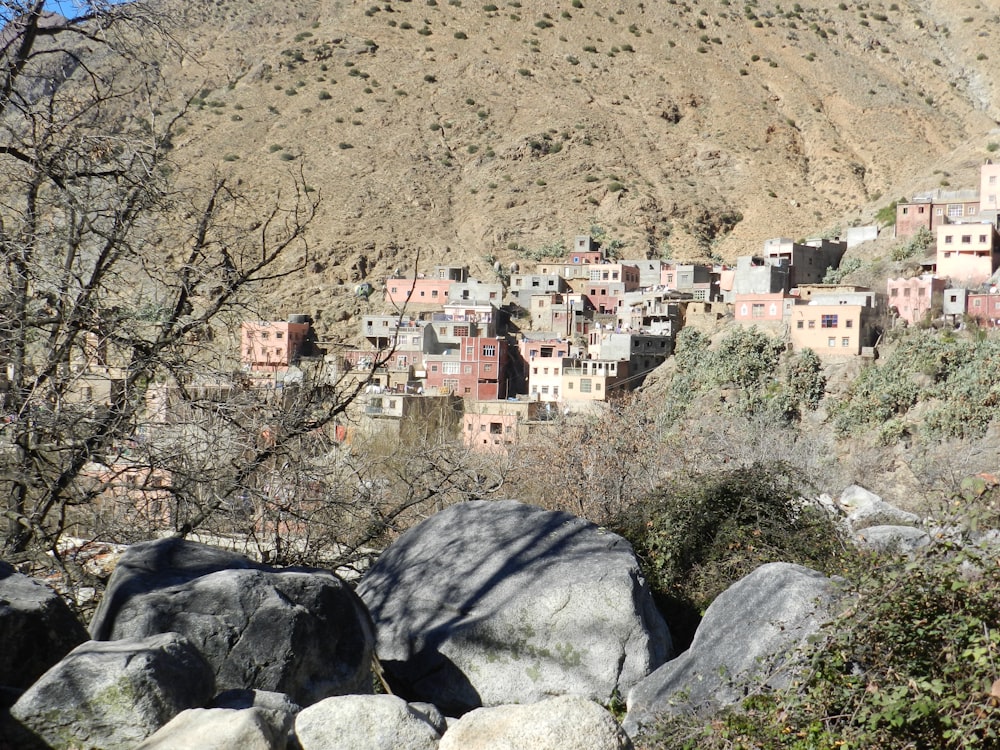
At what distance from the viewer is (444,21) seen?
89312mm

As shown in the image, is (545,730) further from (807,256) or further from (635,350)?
(807,256)

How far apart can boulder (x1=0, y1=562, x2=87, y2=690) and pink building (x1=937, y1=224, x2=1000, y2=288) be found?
44.6 metres

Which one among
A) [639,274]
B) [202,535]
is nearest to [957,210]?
[639,274]

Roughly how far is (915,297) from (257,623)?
4160cm

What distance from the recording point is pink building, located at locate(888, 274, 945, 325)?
40.6 metres

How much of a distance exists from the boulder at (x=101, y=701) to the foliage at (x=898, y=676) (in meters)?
1.96

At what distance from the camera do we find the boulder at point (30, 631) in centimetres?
382

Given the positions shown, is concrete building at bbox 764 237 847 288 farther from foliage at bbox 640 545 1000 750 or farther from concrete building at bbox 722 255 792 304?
foliage at bbox 640 545 1000 750

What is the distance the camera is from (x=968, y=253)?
1726 inches

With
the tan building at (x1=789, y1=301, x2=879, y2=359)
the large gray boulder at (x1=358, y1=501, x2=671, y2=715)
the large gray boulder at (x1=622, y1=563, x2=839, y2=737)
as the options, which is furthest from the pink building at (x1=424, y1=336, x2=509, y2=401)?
the large gray boulder at (x1=622, y1=563, x2=839, y2=737)

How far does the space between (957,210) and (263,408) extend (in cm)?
5038

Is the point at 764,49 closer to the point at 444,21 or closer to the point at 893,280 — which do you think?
the point at 444,21

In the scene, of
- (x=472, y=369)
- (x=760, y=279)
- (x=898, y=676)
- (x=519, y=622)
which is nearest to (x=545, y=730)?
(x=898, y=676)

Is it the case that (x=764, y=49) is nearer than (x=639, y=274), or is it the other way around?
(x=639, y=274)
